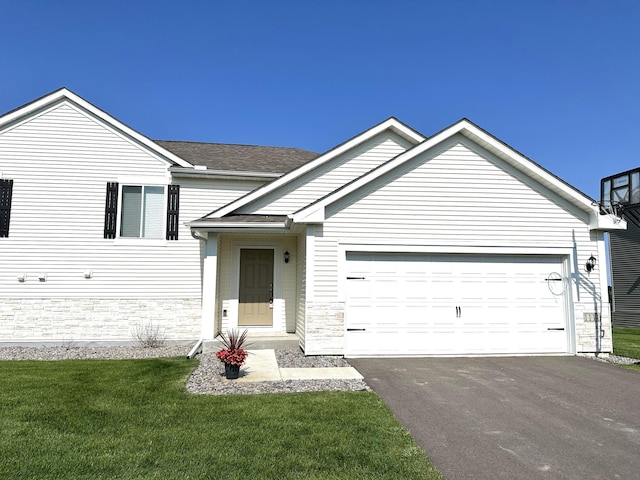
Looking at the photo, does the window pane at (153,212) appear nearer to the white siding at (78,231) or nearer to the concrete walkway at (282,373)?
the white siding at (78,231)

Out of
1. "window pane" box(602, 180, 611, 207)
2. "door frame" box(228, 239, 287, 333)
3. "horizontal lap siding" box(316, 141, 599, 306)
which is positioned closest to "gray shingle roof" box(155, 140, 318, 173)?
"door frame" box(228, 239, 287, 333)

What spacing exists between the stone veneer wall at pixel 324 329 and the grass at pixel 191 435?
273cm

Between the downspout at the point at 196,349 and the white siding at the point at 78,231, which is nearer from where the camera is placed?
the downspout at the point at 196,349

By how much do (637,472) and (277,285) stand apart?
8.88 metres

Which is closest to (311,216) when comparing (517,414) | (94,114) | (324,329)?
(324,329)

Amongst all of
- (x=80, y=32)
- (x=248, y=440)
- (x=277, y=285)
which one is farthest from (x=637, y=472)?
(x=80, y=32)

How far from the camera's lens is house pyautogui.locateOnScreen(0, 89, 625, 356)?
9266 millimetres

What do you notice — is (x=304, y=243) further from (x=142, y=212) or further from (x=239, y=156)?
(x=239, y=156)

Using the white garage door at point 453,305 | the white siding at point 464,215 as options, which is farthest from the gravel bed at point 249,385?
the white siding at point 464,215

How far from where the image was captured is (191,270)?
37.9ft

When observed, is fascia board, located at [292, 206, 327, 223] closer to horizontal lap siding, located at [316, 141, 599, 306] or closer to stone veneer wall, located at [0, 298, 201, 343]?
horizontal lap siding, located at [316, 141, 599, 306]

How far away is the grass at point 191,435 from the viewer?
3.62m

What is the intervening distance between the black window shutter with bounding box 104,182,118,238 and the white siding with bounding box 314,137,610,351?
21.0 feet

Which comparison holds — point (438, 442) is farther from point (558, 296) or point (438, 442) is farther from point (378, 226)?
point (558, 296)
